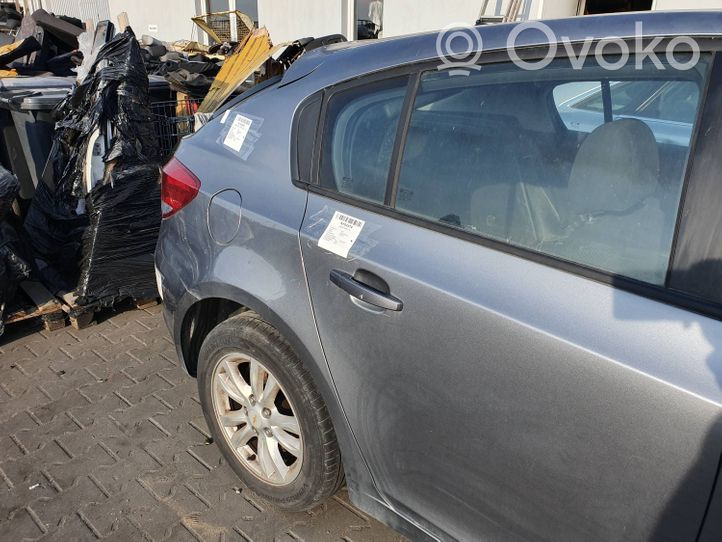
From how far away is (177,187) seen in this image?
2367mm

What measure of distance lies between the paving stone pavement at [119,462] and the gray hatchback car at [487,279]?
0.22 metres

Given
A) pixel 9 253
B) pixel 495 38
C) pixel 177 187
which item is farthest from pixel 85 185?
pixel 495 38

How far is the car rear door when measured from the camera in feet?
4.09

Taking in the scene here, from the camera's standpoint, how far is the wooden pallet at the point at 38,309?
11.6 feet

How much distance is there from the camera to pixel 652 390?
1219mm

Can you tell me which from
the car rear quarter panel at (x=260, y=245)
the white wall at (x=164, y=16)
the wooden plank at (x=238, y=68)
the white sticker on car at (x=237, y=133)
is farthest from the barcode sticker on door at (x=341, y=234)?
the white wall at (x=164, y=16)

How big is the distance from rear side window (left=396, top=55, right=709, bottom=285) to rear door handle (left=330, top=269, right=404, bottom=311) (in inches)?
10.0

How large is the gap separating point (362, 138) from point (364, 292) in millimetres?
522

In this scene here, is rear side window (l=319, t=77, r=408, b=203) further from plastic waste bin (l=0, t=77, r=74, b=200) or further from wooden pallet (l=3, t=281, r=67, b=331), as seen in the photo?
plastic waste bin (l=0, t=77, r=74, b=200)

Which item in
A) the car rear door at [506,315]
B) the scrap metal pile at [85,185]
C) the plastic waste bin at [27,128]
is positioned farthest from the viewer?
the plastic waste bin at [27,128]

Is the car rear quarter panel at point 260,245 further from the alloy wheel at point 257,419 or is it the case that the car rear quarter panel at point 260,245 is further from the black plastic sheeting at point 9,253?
→ the black plastic sheeting at point 9,253

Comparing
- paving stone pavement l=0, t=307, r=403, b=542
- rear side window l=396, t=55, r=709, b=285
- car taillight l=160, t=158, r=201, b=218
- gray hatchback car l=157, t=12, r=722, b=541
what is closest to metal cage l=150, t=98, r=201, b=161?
paving stone pavement l=0, t=307, r=403, b=542

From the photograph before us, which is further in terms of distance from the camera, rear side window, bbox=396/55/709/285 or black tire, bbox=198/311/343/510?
black tire, bbox=198/311/343/510

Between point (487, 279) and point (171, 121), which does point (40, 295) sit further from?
point (487, 279)
